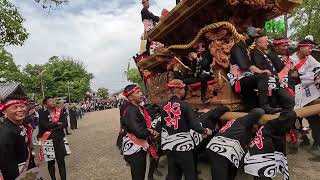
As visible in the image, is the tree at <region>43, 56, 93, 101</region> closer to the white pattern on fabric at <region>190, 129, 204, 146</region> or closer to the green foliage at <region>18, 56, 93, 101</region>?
the green foliage at <region>18, 56, 93, 101</region>

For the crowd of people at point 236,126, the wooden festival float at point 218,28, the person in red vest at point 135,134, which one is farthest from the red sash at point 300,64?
the person in red vest at point 135,134

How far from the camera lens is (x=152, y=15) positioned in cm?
1059

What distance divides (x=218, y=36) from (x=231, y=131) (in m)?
1.99

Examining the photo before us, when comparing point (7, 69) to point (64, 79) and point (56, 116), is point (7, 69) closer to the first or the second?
point (64, 79)

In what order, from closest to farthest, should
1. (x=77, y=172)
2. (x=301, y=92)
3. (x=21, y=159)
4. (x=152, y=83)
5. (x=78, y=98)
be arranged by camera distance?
(x=21, y=159) < (x=301, y=92) < (x=77, y=172) < (x=152, y=83) < (x=78, y=98)

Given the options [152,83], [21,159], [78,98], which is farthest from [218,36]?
[78,98]

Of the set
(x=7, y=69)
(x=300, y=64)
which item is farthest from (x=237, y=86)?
(x=7, y=69)

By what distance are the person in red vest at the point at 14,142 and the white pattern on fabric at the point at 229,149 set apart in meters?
2.38

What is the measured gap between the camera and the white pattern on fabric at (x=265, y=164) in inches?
155

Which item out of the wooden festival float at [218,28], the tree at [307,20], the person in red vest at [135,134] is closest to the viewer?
the person in red vest at [135,134]

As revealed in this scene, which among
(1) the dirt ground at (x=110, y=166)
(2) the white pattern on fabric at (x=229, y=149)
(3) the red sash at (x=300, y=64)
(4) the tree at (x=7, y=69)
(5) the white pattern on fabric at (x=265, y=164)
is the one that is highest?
(4) the tree at (x=7, y=69)

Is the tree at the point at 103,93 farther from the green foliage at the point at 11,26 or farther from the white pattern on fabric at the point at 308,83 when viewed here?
the white pattern on fabric at the point at 308,83

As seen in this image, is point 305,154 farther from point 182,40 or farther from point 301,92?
point 182,40

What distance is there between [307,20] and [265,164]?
2001cm
